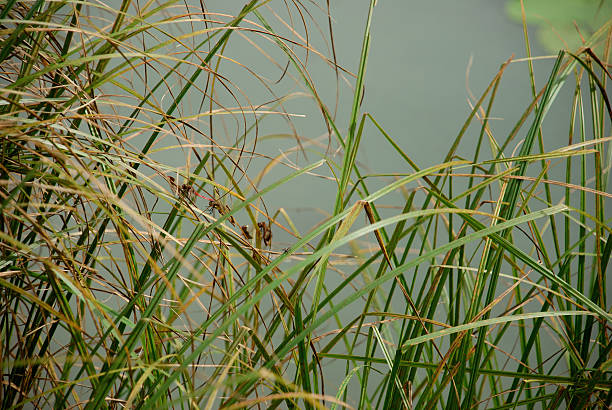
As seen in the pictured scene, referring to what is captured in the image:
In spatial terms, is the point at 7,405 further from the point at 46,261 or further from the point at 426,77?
the point at 426,77

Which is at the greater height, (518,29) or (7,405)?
(518,29)

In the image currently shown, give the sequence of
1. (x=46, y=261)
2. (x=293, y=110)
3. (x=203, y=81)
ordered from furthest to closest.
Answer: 1. (x=203, y=81)
2. (x=293, y=110)
3. (x=46, y=261)

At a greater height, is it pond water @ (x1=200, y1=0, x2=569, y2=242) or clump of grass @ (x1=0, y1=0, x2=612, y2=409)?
pond water @ (x1=200, y1=0, x2=569, y2=242)

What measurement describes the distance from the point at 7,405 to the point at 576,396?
33 centimetres

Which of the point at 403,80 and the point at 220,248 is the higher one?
the point at 403,80

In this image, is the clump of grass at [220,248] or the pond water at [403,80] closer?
the clump of grass at [220,248]

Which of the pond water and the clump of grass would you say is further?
the pond water

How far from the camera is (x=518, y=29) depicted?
119 cm

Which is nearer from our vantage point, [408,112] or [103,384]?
[103,384]

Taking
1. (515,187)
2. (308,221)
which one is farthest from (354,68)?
(515,187)

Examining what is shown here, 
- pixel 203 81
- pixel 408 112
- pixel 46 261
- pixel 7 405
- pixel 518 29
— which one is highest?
pixel 518 29

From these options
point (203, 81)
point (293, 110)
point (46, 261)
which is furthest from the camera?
point (203, 81)

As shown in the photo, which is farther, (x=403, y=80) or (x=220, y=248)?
(x=403, y=80)

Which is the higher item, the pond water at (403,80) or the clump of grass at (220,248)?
the pond water at (403,80)
